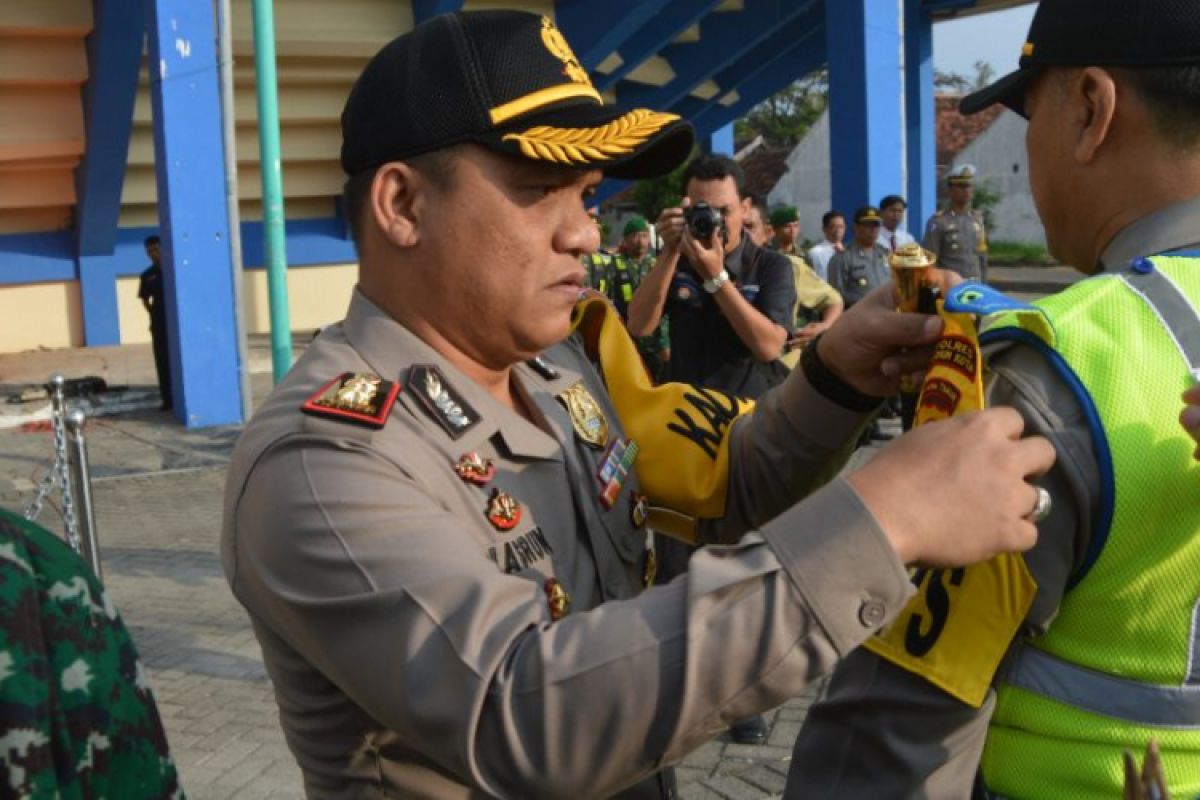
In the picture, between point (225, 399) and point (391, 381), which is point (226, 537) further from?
point (225, 399)

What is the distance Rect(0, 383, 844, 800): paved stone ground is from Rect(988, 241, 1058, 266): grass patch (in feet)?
90.2

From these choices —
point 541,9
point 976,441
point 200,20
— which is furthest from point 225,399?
point 976,441

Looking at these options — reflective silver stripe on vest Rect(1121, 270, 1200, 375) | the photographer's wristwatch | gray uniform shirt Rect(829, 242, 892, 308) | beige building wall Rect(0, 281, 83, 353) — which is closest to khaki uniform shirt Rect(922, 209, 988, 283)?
gray uniform shirt Rect(829, 242, 892, 308)

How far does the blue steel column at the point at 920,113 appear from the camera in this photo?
52.9ft

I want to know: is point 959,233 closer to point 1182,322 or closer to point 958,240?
point 958,240

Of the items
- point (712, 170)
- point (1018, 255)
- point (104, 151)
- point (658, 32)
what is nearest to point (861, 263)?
point (712, 170)

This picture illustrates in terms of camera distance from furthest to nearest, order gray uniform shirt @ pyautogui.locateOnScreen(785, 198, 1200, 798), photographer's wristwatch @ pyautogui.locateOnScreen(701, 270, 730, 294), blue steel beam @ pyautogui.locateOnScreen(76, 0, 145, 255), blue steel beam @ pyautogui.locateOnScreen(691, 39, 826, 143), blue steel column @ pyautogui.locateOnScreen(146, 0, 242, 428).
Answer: blue steel beam @ pyautogui.locateOnScreen(691, 39, 826, 143) → blue steel beam @ pyautogui.locateOnScreen(76, 0, 145, 255) → blue steel column @ pyautogui.locateOnScreen(146, 0, 242, 428) → photographer's wristwatch @ pyautogui.locateOnScreen(701, 270, 730, 294) → gray uniform shirt @ pyautogui.locateOnScreen(785, 198, 1200, 798)

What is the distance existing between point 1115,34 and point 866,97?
1007 cm

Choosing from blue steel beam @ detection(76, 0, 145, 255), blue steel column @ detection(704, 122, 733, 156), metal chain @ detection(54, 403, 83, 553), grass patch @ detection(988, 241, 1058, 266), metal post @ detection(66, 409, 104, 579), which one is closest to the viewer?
Answer: metal post @ detection(66, 409, 104, 579)

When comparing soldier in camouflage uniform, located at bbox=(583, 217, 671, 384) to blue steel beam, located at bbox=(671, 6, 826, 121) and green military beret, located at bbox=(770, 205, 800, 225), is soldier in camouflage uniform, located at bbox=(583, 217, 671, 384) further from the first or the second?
blue steel beam, located at bbox=(671, 6, 826, 121)

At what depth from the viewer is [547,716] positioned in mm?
1157

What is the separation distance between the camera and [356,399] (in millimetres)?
1457

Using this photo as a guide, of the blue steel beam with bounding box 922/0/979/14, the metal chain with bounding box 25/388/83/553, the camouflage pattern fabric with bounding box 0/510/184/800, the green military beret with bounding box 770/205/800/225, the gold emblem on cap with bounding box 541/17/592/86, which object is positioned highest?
the blue steel beam with bounding box 922/0/979/14

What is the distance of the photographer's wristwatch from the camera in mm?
4887
